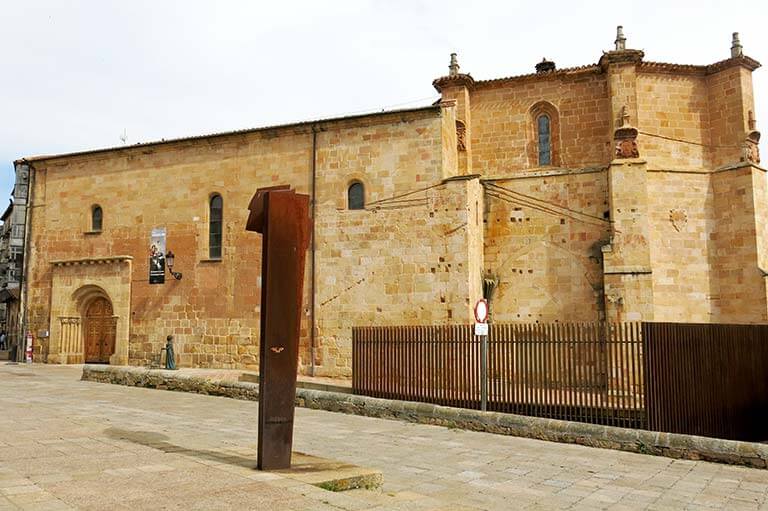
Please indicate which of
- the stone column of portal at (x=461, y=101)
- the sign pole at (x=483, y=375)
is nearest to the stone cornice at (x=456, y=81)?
the stone column of portal at (x=461, y=101)

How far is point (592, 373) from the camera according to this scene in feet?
36.1

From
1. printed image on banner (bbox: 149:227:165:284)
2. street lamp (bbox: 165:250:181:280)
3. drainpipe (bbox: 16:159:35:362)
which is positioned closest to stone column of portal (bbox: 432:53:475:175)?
street lamp (bbox: 165:250:181:280)

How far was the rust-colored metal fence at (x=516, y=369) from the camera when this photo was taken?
1096cm

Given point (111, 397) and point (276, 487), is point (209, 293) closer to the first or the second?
point (111, 397)

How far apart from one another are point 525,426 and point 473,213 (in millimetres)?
8904

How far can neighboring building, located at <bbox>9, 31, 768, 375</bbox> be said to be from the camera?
17750mm

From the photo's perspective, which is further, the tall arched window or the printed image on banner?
the printed image on banner

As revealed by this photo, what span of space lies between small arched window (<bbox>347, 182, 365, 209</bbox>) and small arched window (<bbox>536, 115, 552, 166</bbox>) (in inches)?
233

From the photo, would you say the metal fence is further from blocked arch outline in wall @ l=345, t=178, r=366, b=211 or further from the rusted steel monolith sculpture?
blocked arch outline in wall @ l=345, t=178, r=366, b=211

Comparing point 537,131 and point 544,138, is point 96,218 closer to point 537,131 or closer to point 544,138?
point 537,131

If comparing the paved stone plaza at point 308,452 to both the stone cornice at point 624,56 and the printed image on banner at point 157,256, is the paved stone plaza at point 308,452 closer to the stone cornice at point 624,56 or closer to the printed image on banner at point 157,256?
the printed image on banner at point 157,256

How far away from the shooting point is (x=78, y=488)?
194 inches

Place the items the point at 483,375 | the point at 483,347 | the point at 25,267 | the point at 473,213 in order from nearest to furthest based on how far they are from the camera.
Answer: the point at 483,375, the point at 483,347, the point at 473,213, the point at 25,267

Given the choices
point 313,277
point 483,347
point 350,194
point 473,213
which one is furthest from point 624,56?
point 483,347
